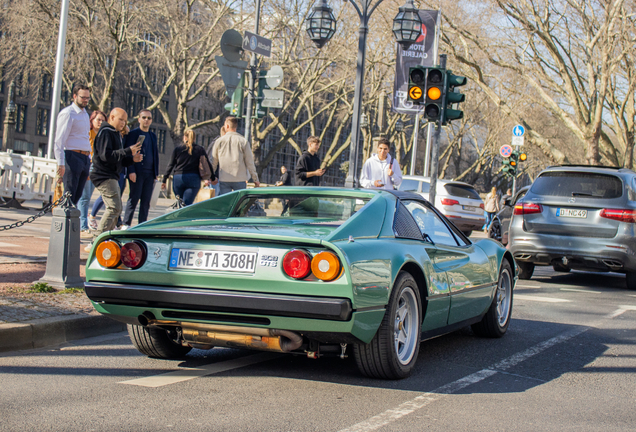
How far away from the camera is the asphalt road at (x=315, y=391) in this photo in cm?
394

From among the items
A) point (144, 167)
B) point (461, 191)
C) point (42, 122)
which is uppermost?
point (42, 122)

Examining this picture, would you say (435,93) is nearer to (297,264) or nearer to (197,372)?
(197,372)

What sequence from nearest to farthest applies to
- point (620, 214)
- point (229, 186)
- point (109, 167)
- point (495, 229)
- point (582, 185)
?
1. point (109, 167)
2. point (620, 214)
3. point (582, 185)
4. point (229, 186)
5. point (495, 229)

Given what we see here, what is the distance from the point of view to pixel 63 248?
23.6 ft

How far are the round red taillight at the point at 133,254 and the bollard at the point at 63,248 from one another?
271 centimetres

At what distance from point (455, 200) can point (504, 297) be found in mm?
14385

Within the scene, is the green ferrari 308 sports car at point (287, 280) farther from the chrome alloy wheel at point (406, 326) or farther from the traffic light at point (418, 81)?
the traffic light at point (418, 81)

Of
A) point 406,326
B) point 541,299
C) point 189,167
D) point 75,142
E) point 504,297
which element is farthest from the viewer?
point 189,167

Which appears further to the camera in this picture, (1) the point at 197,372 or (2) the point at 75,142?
(2) the point at 75,142

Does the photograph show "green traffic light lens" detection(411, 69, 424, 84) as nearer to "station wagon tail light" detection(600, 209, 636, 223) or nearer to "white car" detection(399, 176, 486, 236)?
"station wagon tail light" detection(600, 209, 636, 223)

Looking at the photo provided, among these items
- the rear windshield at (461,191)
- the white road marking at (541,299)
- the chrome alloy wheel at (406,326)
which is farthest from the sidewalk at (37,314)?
the rear windshield at (461,191)

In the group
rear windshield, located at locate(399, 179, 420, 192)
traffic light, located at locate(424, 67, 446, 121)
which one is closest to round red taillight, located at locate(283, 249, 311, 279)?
traffic light, located at locate(424, 67, 446, 121)

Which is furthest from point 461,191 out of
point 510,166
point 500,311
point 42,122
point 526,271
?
point 42,122

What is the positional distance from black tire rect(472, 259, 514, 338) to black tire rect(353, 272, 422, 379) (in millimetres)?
1837
